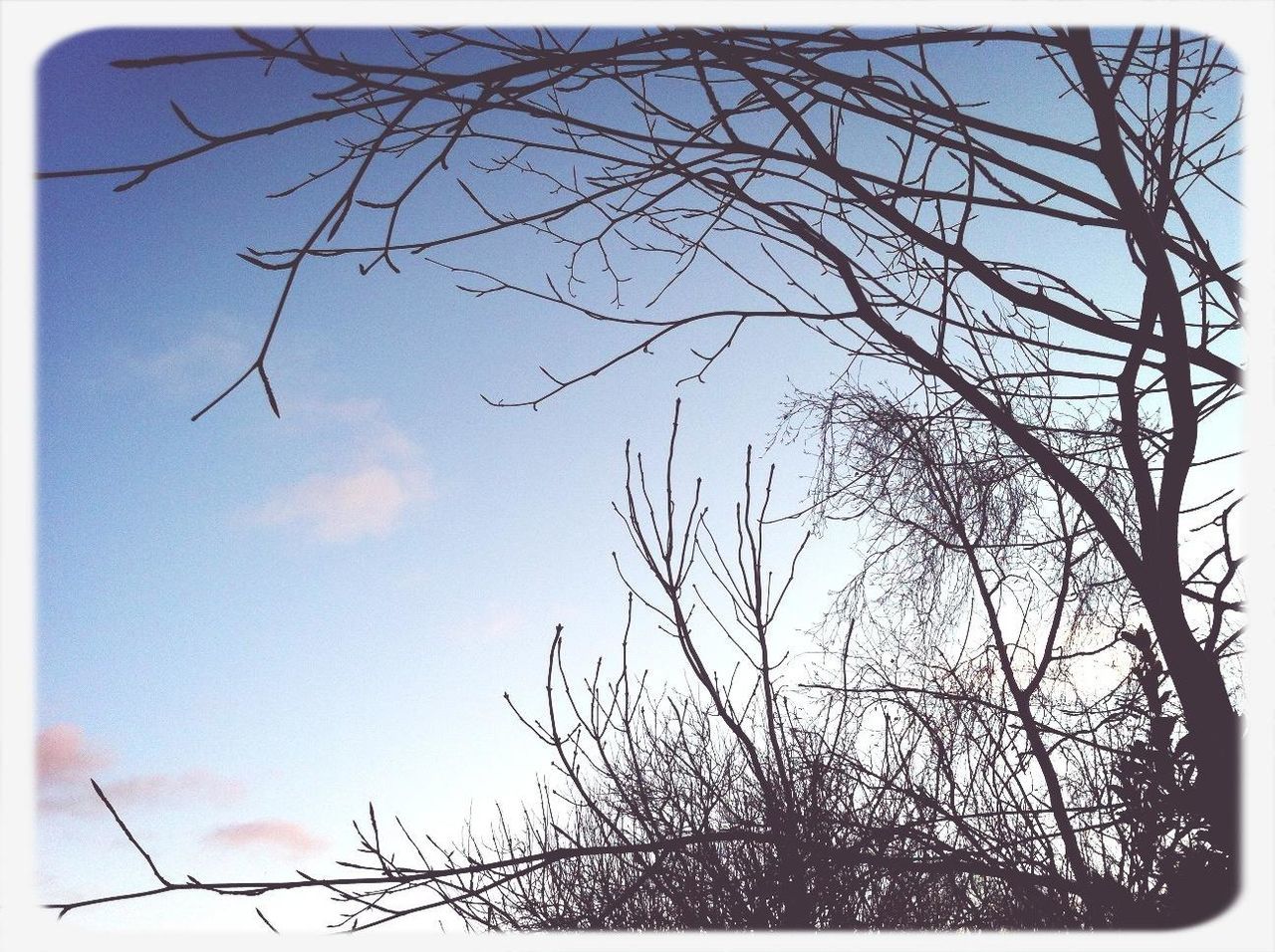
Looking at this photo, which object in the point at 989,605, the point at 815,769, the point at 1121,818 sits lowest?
the point at 1121,818

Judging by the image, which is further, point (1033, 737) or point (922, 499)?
point (922, 499)

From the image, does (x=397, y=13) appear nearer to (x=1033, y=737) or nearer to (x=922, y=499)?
(x=1033, y=737)

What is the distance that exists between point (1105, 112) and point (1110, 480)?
3.08 feet

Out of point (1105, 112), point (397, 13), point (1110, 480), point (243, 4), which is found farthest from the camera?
point (1110, 480)

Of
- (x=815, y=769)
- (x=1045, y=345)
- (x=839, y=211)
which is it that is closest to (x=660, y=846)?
(x=815, y=769)

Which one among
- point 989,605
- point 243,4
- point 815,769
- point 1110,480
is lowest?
point 815,769

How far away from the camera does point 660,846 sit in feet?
3.82

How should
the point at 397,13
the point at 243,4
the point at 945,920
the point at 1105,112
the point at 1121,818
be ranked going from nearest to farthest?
the point at 243,4 < the point at 397,13 < the point at 1105,112 < the point at 1121,818 < the point at 945,920

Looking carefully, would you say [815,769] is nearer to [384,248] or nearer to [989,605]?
[989,605]

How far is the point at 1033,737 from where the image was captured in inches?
56.1

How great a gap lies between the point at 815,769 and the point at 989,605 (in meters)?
0.38

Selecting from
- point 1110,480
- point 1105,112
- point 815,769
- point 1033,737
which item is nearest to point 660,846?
point 815,769

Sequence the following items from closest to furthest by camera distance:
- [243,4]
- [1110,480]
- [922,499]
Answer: [243,4] → [1110,480] → [922,499]

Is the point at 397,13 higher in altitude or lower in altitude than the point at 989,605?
higher
